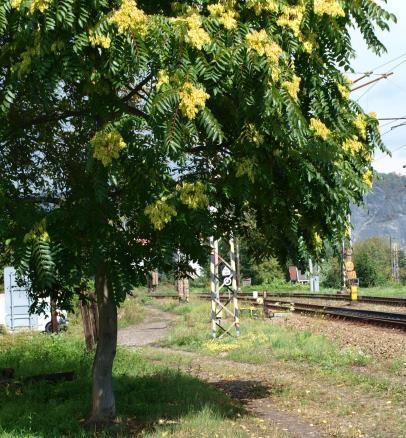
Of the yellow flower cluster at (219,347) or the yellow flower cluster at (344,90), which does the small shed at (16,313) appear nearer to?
the yellow flower cluster at (219,347)

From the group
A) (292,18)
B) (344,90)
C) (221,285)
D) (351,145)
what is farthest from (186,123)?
(221,285)

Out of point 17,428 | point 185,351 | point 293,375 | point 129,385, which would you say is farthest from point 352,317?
point 17,428

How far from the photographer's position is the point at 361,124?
23.9 ft

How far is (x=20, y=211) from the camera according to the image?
661 cm

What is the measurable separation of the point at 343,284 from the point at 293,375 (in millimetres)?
32111

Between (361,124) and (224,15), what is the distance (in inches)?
94.1

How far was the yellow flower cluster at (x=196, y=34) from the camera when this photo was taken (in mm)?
5418

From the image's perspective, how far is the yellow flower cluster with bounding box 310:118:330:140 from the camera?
6.46 meters

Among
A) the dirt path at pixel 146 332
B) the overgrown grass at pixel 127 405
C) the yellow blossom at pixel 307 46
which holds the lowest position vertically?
the dirt path at pixel 146 332

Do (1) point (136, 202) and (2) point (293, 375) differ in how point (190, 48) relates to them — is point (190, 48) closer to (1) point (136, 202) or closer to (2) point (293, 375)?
(1) point (136, 202)

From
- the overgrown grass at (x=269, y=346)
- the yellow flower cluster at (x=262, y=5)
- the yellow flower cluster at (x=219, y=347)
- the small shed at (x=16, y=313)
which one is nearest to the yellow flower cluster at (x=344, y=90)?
the yellow flower cluster at (x=262, y=5)

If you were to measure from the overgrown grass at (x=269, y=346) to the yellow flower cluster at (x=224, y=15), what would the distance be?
9815mm

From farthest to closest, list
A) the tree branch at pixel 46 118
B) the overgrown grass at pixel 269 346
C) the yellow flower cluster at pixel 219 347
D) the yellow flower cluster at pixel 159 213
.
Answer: the yellow flower cluster at pixel 219 347
the overgrown grass at pixel 269 346
the tree branch at pixel 46 118
the yellow flower cluster at pixel 159 213

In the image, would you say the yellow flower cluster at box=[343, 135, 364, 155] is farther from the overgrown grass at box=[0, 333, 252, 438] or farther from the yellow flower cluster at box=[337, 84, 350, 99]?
the overgrown grass at box=[0, 333, 252, 438]
